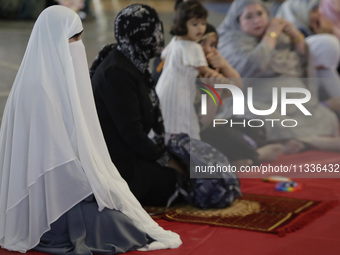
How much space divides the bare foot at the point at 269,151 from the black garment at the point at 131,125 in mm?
1286

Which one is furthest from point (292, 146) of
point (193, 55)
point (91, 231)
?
point (91, 231)

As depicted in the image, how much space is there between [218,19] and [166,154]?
4.65 m

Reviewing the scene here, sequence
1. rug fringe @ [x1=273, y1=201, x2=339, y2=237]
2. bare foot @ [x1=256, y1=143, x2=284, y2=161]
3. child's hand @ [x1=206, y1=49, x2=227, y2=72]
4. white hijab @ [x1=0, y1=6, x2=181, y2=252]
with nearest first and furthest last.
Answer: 1. white hijab @ [x1=0, y1=6, x2=181, y2=252]
2. rug fringe @ [x1=273, y1=201, x2=339, y2=237]
3. child's hand @ [x1=206, y1=49, x2=227, y2=72]
4. bare foot @ [x1=256, y1=143, x2=284, y2=161]

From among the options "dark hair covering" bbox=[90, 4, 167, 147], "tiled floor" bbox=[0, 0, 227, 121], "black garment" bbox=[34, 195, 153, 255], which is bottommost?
"black garment" bbox=[34, 195, 153, 255]

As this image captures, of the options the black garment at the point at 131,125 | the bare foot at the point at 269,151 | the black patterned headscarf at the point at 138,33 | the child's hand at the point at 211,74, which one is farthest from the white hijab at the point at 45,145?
the bare foot at the point at 269,151

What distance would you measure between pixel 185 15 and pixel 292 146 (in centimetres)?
156

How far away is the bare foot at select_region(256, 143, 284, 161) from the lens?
529cm

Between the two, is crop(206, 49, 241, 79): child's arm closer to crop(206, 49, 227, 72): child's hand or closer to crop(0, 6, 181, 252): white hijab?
crop(206, 49, 227, 72): child's hand


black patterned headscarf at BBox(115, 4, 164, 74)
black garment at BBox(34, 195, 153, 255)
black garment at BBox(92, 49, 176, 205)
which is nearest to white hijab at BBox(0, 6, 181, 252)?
black garment at BBox(34, 195, 153, 255)

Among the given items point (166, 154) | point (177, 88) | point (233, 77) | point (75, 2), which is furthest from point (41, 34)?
point (75, 2)

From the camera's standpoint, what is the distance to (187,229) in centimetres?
A: 381

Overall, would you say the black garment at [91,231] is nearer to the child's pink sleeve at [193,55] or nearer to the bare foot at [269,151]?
the child's pink sleeve at [193,55]

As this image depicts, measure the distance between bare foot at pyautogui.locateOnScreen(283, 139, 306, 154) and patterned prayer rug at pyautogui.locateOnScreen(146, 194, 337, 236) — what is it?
44.5 inches

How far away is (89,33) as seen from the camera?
8.10 meters
